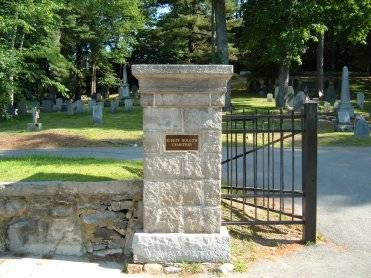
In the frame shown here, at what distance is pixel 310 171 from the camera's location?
586 cm

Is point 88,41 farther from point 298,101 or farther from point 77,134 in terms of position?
point 77,134

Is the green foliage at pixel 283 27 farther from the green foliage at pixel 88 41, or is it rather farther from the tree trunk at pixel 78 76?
the tree trunk at pixel 78 76

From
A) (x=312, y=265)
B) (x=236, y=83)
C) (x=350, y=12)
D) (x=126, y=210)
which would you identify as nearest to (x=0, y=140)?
(x=126, y=210)

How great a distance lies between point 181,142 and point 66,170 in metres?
1.91

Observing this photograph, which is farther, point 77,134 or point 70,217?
point 77,134

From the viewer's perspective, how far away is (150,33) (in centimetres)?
4012

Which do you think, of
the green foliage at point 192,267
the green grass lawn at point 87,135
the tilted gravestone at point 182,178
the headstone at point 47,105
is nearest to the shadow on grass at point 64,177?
the tilted gravestone at point 182,178

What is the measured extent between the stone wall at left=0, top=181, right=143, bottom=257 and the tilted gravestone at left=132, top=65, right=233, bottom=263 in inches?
13.2

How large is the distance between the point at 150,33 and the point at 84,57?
6.07m

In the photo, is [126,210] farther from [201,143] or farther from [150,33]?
[150,33]

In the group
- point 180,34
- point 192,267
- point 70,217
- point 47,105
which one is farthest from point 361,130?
point 180,34

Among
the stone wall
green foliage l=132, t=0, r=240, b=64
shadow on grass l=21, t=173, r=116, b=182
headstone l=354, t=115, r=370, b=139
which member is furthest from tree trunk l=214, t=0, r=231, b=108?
the stone wall

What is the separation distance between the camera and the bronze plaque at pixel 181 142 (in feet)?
16.7

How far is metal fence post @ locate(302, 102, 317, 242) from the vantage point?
19.2 feet
